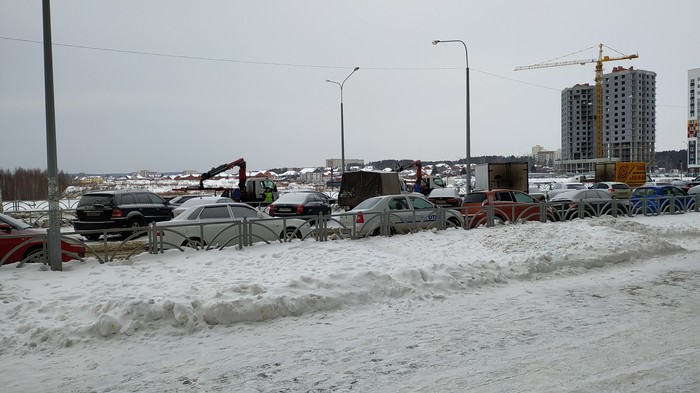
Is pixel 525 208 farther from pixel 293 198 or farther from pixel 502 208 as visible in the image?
pixel 293 198

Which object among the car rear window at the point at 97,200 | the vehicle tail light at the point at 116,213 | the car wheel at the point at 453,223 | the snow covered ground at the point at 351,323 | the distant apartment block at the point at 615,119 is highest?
the distant apartment block at the point at 615,119

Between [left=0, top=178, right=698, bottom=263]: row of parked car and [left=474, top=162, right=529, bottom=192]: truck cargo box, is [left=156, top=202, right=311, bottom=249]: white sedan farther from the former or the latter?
[left=474, top=162, right=529, bottom=192]: truck cargo box

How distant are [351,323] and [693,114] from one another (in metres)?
171

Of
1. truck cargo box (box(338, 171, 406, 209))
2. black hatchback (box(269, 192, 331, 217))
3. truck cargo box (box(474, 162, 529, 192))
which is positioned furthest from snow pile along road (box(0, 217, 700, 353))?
truck cargo box (box(474, 162, 529, 192))

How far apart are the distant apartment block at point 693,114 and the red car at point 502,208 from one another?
142 m

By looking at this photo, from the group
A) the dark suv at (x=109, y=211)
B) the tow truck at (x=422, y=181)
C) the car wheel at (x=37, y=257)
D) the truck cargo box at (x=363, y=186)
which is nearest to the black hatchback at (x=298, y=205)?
the truck cargo box at (x=363, y=186)

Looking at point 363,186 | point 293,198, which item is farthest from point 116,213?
point 363,186

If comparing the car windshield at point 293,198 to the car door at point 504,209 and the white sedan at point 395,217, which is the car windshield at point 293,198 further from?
the car door at point 504,209

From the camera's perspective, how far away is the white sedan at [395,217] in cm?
1338

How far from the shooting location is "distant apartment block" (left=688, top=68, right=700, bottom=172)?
134375mm

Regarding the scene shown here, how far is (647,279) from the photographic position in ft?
31.8

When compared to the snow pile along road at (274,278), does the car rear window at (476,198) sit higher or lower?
higher

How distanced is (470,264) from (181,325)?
5582 millimetres

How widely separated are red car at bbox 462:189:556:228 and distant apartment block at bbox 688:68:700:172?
142 metres
